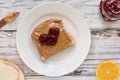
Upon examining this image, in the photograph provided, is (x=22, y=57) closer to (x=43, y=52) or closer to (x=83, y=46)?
(x=43, y=52)

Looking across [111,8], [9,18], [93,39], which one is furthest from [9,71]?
[111,8]

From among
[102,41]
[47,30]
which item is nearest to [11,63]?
[47,30]

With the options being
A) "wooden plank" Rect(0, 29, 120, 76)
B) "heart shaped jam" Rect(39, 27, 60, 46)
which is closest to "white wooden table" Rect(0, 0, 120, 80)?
"wooden plank" Rect(0, 29, 120, 76)

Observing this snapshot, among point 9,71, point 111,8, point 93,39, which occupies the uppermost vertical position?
point 111,8

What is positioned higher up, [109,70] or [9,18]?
[9,18]

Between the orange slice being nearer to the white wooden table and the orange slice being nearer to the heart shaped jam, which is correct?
the white wooden table

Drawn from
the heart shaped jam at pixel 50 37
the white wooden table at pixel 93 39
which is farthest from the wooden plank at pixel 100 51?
the heart shaped jam at pixel 50 37

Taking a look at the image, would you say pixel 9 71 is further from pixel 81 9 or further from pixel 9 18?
pixel 81 9

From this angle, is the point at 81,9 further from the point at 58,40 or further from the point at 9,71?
the point at 9,71
